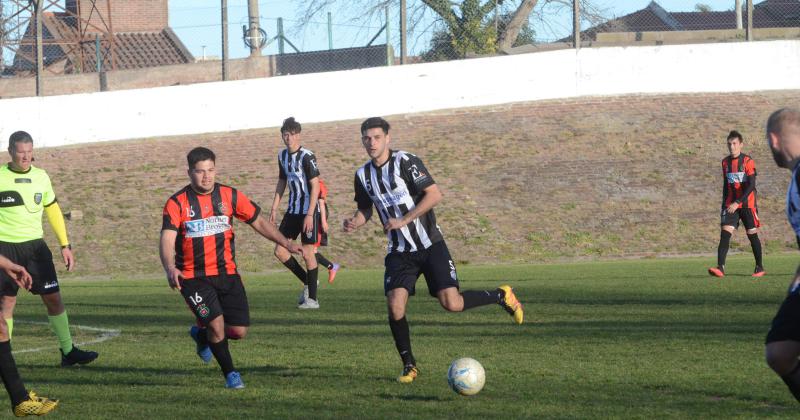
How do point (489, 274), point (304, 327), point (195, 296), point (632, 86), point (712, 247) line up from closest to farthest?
point (195, 296)
point (304, 327)
point (489, 274)
point (712, 247)
point (632, 86)

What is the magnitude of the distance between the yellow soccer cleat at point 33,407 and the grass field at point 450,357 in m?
0.11

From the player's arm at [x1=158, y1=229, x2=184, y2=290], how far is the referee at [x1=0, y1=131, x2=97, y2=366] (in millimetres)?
2010

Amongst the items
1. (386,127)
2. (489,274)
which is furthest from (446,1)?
(386,127)

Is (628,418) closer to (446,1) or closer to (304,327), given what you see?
(304,327)

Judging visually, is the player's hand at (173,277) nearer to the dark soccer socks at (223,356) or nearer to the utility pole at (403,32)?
the dark soccer socks at (223,356)

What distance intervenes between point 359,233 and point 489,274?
224 inches

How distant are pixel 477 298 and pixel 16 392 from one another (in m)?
3.67

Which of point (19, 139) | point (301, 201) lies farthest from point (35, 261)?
point (301, 201)

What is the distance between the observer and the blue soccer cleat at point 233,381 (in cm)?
757

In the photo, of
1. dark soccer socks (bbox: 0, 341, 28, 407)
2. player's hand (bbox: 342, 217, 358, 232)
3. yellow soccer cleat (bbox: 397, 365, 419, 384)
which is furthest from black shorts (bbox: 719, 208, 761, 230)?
dark soccer socks (bbox: 0, 341, 28, 407)

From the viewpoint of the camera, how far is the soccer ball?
6.90 metres

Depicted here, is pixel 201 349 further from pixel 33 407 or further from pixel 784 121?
pixel 784 121

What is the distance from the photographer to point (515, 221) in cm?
2275

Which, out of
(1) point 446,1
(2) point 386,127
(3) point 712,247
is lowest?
(3) point 712,247
